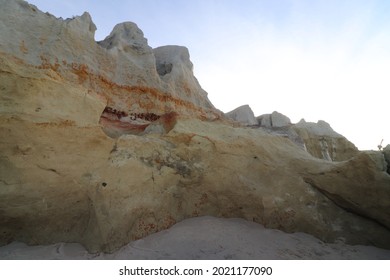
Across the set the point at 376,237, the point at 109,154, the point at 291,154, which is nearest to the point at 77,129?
the point at 109,154

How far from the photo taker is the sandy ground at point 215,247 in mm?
3719

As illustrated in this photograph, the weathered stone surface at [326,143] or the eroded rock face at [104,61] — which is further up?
the eroded rock face at [104,61]

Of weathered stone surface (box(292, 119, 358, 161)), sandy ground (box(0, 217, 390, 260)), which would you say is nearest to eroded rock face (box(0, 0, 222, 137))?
sandy ground (box(0, 217, 390, 260))

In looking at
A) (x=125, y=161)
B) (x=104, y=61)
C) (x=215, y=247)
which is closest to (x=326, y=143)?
(x=215, y=247)

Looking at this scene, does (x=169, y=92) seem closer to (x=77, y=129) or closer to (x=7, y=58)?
(x=77, y=129)

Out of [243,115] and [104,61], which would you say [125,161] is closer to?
[104,61]

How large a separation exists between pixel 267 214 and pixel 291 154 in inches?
50.9

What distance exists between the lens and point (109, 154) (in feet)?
14.0

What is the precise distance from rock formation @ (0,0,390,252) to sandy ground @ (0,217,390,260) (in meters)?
0.17

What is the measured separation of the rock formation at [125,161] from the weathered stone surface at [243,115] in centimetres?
227

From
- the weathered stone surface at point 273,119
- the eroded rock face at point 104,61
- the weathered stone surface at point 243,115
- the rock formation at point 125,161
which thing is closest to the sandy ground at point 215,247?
the rock formation at point 125,161

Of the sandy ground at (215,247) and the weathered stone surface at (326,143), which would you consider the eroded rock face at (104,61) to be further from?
the weathered stone surface at (326,143)

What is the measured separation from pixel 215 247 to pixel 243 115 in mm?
4675

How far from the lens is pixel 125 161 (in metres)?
4.37
